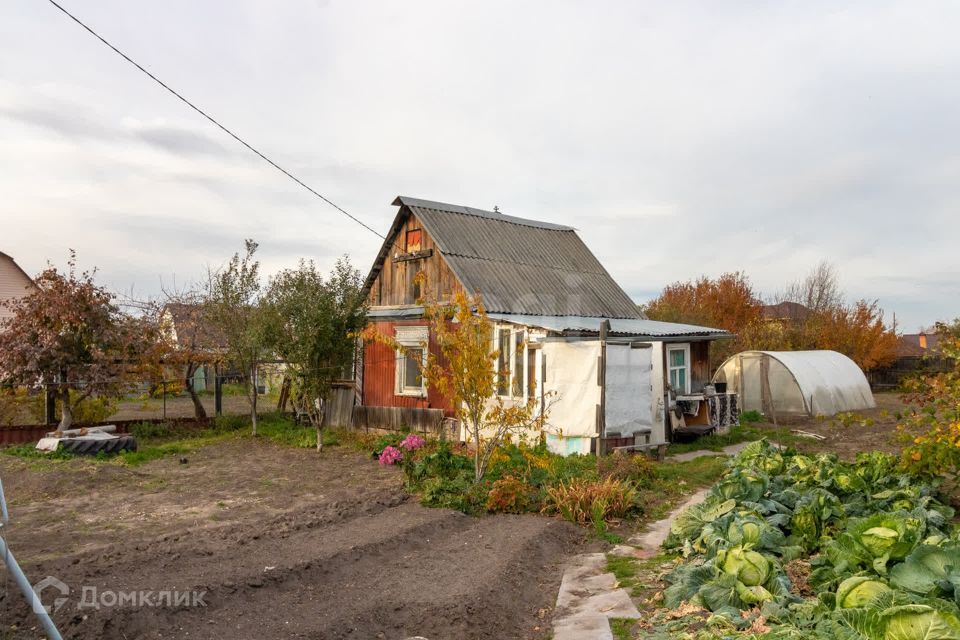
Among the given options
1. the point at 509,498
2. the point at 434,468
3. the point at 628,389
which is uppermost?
the point at 628,389

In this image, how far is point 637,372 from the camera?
12.5m

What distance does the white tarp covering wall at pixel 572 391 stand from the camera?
1202 cm

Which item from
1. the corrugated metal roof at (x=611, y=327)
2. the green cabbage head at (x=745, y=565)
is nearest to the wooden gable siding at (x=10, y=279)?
the corrugated metal roof at (x=611, y=327)

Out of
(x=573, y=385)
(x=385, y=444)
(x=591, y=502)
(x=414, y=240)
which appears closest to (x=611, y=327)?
(x=573, y=385)

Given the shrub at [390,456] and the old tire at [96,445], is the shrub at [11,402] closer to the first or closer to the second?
the old tire at [96,445]

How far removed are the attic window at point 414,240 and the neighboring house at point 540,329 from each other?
0.09 ft

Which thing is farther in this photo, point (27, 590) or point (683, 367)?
point (683, 367)

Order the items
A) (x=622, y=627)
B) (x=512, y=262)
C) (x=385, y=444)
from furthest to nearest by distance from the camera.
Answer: (x=512, y=262) < (x=385, y=444) < (x=622, y=627)

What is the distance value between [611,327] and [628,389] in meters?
2.75

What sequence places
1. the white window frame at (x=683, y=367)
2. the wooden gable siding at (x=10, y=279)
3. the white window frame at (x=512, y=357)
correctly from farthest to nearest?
the wooden gable siding at (x=10, y=279) → the white window frame at (x=683, y=367) → the white window frame at (x=512, y=357)

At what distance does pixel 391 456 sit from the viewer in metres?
12.2

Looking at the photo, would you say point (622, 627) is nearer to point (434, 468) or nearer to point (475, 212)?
point (434, 468)

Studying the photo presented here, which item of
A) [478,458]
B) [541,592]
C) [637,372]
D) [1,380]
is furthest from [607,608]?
[1,380]

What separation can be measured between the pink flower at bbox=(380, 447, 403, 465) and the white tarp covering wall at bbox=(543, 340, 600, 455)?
9.61 ft
